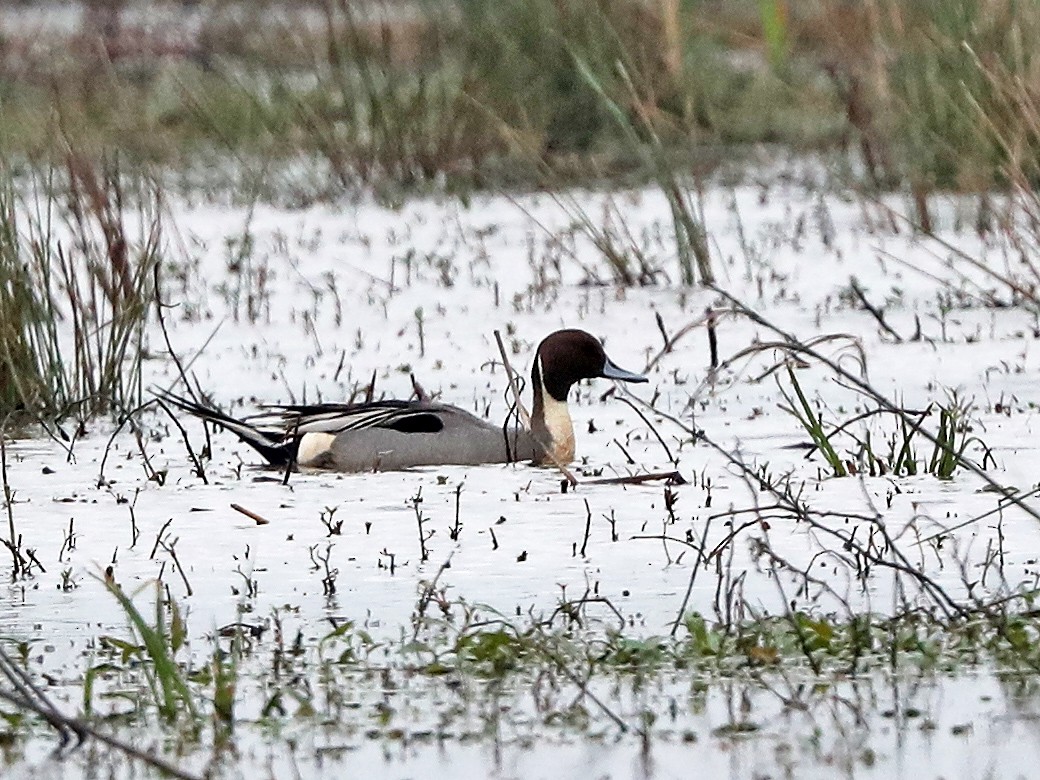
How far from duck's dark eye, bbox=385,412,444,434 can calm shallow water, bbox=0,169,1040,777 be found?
0.13 metres

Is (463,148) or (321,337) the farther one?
(463,148)

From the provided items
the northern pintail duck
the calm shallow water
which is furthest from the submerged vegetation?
the northern pintail duck

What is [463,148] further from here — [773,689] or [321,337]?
[773,689]

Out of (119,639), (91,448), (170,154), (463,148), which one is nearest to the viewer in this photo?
(119,639)

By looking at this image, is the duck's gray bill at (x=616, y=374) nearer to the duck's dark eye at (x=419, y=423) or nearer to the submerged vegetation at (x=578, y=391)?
the submerged vegetation at (x=578, y=391)

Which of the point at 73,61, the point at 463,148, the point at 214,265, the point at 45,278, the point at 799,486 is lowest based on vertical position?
the point at 799,486

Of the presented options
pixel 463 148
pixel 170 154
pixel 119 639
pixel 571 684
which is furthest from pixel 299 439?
pixel 170 154

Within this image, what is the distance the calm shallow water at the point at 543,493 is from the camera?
11.7 feet

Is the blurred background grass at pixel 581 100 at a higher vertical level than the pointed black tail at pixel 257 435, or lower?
higher

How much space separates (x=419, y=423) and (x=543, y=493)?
2.01 ft

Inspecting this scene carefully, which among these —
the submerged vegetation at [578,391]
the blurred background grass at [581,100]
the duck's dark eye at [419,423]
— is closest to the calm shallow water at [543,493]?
the submerged vegetation at [578,391]

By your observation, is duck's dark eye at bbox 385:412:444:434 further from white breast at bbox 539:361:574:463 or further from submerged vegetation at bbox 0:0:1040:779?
white breast at bbox 539:361:574:463

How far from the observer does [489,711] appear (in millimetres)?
3688

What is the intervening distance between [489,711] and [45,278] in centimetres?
344
